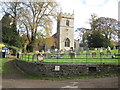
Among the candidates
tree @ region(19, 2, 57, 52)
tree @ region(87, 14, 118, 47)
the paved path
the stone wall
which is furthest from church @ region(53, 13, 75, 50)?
the paved path

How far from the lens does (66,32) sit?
177 ft

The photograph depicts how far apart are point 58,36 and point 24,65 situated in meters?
38.4

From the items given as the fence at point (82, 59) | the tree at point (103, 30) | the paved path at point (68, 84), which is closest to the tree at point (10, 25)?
the fence at point (82, 59)

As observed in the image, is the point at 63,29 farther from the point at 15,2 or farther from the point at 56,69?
the point at 56,69

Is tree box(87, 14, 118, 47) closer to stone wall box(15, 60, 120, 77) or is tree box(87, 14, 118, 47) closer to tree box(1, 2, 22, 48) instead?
tree box(1, 2, 22, 48)

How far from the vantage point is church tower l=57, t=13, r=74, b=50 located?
172ft

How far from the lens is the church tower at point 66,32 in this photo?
52.4m

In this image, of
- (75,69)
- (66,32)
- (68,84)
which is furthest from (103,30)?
(68,84)

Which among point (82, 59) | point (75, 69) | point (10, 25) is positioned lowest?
point (75, 69)

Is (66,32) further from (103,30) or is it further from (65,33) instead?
(103,30)

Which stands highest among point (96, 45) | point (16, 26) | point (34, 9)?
point (34, 9)

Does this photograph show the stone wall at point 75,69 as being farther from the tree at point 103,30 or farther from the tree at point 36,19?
the tree at point 103,30

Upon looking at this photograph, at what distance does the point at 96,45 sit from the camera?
47.6 meters

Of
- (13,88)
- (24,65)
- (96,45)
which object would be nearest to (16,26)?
(24,65)
